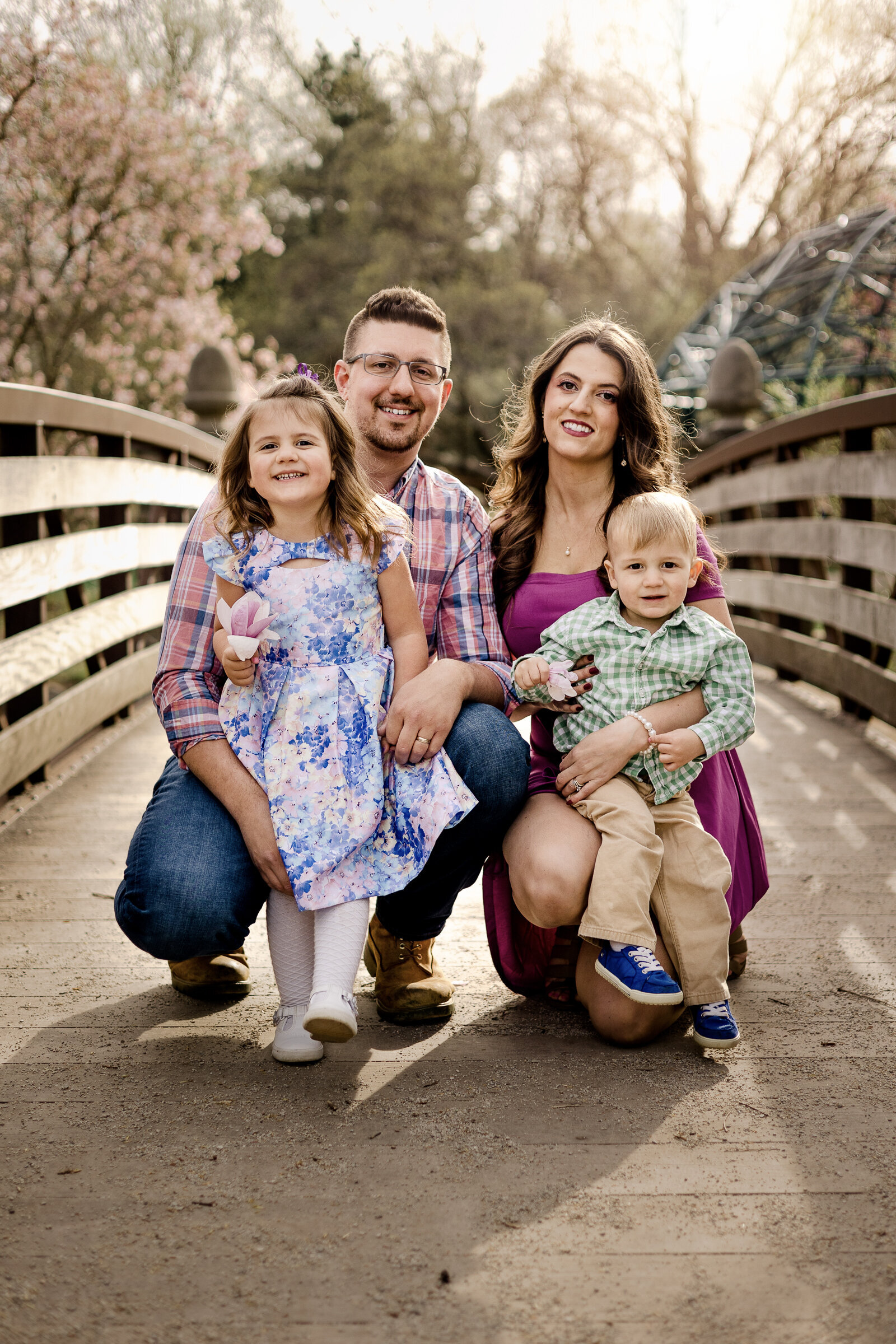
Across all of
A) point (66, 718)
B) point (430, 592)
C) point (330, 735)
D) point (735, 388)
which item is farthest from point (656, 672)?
point (735, 388)

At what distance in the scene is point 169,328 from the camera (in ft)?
40.4

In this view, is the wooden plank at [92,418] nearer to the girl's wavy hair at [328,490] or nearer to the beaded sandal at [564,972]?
the girl's wavy hair at [328,490]

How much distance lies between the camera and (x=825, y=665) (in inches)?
202

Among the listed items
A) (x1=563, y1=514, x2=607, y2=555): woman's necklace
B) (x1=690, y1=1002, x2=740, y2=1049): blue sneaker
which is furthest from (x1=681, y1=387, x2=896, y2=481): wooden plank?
(x1=690, y1=1002, x2=740, y2=1049): blue sneaker

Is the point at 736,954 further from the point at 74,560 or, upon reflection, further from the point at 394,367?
the point at 74,560

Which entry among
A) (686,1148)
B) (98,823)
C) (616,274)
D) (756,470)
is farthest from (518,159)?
(686,1148)

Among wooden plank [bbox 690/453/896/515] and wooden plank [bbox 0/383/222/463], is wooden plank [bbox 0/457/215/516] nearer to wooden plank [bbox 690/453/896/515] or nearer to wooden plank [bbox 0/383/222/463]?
wooden plank [bbox 0/383/222/463]

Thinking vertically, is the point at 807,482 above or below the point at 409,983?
above

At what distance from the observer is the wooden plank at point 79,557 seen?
339 cm

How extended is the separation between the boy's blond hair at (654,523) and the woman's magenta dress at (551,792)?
0.44ft

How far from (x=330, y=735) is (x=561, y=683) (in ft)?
1.54

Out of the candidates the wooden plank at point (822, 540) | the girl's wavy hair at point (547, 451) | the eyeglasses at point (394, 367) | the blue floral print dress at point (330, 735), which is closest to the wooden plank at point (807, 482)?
the wooden plank at point (822, 540)

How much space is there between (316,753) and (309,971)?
387mm

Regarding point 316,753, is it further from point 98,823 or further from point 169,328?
point 169,328
